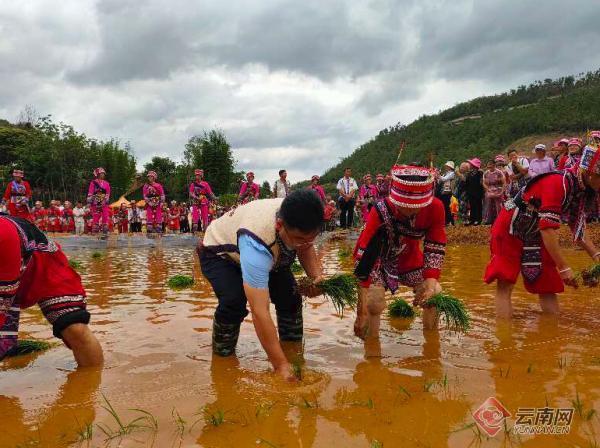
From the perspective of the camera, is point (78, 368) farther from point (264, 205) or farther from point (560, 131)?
point (560, 131)

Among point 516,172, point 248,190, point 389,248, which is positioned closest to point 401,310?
point 389,248

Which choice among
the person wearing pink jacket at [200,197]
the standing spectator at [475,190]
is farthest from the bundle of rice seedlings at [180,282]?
the person wearing pink jacket at [200,197]

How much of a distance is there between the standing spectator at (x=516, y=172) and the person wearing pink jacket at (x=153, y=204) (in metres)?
10.6

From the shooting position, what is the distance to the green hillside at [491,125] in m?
57.7

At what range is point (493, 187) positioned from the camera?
12.0 metres

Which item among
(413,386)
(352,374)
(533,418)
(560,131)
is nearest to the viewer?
(533,418)

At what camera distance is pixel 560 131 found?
5572cm

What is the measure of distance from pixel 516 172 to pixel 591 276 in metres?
7.54

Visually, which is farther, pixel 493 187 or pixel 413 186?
pixel 493 187

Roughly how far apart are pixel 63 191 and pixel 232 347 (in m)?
46.3

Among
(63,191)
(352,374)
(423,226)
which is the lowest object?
(352,374)

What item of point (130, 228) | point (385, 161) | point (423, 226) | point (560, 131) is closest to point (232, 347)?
point (423, 226)

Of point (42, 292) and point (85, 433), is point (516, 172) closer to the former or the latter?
point (42, 292)

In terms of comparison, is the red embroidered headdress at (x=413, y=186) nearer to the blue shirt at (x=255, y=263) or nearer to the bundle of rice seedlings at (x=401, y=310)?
the blue shirt at (x=255, y=263)
